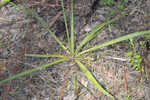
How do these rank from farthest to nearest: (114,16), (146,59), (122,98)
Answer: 1. (114,16)
2. (146,59)
3. (122,98)

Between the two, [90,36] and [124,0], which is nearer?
[90,36]

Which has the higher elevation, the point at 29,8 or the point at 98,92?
the point at 29,8

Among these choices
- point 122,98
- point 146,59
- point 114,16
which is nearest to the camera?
point 122,98

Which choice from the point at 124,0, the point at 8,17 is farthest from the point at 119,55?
the point at 8,17

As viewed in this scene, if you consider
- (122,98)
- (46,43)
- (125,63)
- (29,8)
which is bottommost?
(122,98)

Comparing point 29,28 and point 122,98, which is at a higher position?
point 29,28

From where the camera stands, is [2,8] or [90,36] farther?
[2,8]

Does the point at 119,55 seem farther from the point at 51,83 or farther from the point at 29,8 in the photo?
the point at 29,8

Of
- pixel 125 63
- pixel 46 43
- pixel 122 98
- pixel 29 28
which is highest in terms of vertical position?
pixel 29 28

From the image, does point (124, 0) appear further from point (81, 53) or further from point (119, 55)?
point (81, 53)

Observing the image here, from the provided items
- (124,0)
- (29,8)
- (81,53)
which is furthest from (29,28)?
(124,0)
